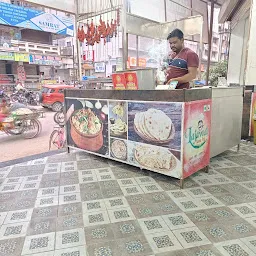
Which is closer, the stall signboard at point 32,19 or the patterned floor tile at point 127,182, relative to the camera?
the patterned floor tile at point 127,182

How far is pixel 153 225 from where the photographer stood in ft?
5.45

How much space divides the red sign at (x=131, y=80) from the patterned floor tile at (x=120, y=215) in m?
1.24

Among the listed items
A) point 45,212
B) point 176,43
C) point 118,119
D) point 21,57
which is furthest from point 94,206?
point 21,57

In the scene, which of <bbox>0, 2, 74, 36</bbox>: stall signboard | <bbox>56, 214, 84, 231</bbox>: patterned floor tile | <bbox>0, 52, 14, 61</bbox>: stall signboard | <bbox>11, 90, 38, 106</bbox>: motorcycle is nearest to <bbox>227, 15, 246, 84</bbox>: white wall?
<bbox>56, 214, 84, 231</bbox>: patterned floor tile

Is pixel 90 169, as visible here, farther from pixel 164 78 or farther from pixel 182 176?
pixel 164 78

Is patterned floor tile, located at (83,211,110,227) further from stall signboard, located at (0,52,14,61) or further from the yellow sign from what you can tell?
the yellow sign

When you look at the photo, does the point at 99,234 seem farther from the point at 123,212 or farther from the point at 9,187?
the point at 9,187

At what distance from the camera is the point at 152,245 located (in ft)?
4.78

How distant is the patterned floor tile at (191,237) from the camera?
1.47m

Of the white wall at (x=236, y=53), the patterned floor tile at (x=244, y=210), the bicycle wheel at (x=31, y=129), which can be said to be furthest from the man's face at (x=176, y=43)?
the bicycle wheel at (x=31, y=129)

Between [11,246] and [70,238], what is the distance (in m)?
0.38

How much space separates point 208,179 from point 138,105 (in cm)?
111

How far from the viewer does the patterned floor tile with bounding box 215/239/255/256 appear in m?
1.38

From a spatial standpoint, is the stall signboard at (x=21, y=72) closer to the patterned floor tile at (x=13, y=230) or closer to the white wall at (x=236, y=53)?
the white wall at (x=236, y=53)
